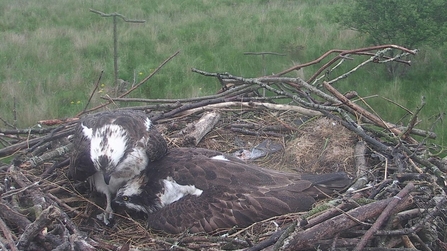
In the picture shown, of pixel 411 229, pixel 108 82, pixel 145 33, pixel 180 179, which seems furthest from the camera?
pixel 145 33

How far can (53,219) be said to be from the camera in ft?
10.2

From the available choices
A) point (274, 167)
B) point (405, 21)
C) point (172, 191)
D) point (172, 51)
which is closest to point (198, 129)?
point (274, 167)

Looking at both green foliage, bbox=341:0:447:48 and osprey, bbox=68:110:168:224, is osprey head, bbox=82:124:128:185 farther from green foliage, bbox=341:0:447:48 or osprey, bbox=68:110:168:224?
green foliage, bbox=341:0:447:48

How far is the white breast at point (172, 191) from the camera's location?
A: 3641 millimetres

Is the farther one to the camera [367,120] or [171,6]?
[171,6]

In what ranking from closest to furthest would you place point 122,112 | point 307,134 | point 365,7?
1. point 122,112
2. point 307,134
3. point 365,7

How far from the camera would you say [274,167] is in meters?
4.48

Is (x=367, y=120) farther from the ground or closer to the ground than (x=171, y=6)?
farther from the ground

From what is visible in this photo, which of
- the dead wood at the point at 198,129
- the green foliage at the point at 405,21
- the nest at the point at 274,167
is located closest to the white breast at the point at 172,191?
the nest at the point at 274,167

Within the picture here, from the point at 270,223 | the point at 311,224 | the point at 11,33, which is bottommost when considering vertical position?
the point at 11,33

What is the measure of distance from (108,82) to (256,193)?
17.5 ft

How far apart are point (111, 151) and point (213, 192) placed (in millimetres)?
790

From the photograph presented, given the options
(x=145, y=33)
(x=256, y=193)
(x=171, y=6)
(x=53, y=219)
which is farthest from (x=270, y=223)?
(x=171, y=6)

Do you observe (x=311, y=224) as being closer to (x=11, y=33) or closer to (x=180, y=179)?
(x=180, y=179)
